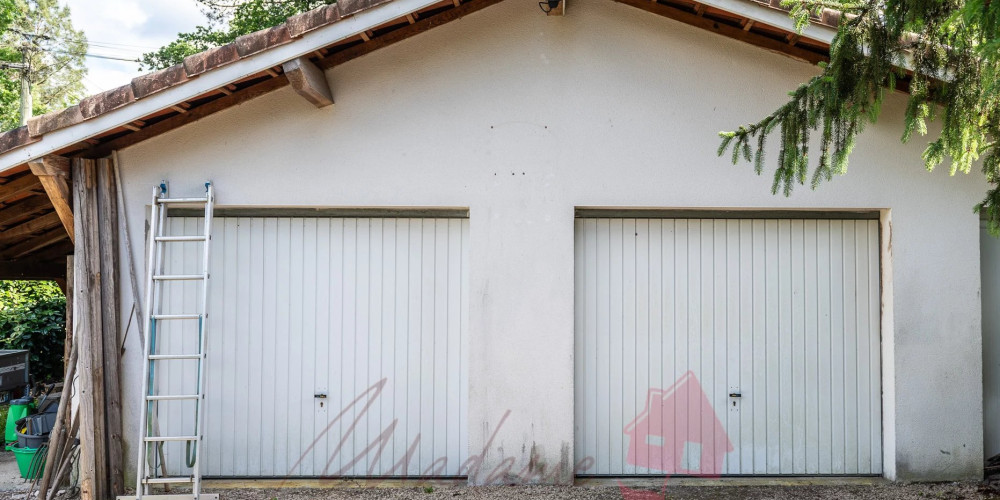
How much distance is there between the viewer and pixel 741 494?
5.30 meters

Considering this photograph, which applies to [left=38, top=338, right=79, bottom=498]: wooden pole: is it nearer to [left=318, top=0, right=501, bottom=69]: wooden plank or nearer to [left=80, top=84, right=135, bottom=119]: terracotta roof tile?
[left=80, top=84, right=135, bottom=119]: terracotta roof tile

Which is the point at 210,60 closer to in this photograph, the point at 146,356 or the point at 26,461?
the point at 146,356

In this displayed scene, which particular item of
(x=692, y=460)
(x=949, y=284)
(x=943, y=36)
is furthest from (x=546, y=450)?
(x=943, y=36)

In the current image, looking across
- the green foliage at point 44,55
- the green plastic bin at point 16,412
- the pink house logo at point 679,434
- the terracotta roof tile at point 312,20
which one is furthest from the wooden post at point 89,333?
the green foliage at point 44,55

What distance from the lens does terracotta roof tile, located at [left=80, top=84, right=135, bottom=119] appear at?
4883 millimetres

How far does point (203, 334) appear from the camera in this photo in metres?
5.17

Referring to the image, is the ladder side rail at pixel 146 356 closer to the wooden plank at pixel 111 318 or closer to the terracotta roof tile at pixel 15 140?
the wooden plank at pixel 111 318

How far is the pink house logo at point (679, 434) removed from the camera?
221 inches

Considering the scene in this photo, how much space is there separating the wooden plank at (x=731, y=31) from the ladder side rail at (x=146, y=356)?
160 inches

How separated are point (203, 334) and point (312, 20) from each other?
241cm

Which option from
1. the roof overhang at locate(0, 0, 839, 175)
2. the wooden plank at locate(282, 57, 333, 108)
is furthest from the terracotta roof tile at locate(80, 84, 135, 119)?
the wooden plank at locate(282, 57, 333, 108)

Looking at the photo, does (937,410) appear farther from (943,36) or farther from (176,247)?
(176,247)

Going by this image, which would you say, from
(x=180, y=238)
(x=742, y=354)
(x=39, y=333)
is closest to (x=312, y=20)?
(x=180, y=238)

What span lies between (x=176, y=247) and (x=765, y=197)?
468 cm
